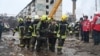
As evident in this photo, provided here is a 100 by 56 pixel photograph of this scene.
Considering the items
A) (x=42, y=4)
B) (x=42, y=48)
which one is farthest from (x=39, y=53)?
(x=42, y=4)

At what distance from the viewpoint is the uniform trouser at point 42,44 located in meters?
14.8

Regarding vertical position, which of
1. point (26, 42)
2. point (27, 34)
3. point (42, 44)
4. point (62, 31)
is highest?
point (62, 31)

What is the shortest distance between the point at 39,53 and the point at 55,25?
1.74 meters

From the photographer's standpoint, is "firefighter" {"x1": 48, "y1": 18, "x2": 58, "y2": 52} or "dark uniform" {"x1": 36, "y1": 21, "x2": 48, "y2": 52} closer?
"dark uniform" {"x1": 36, "y1": 21, "x2": 48, "y2": 52}

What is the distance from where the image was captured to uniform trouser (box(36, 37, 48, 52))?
582 inches

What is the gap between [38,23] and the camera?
1485cm

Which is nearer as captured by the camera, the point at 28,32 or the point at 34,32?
the point at 34,32

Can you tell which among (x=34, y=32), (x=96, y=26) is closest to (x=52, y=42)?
(x=34, y=32)

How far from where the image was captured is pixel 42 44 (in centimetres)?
1529

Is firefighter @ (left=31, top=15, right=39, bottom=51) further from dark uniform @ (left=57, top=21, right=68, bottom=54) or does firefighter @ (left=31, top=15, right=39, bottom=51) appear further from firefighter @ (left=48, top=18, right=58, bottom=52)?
dark uniform @ (left=57, top=21, right=68, bottom=54)

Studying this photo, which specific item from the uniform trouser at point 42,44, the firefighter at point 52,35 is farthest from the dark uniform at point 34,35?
the firefighter at point 52,35

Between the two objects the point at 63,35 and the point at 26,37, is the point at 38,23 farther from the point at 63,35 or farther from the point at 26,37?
the point at 26,37

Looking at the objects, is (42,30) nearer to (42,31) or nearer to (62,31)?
(42,31)

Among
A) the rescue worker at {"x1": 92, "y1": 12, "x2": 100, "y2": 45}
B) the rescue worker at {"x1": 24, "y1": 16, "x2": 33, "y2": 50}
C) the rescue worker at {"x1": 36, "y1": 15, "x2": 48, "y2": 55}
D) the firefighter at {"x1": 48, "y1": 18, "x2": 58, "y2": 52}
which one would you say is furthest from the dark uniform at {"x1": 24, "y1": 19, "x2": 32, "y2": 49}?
the rescue worker at {"x1": 92, "y1": 12, "x2": 100, "y2": 45}
